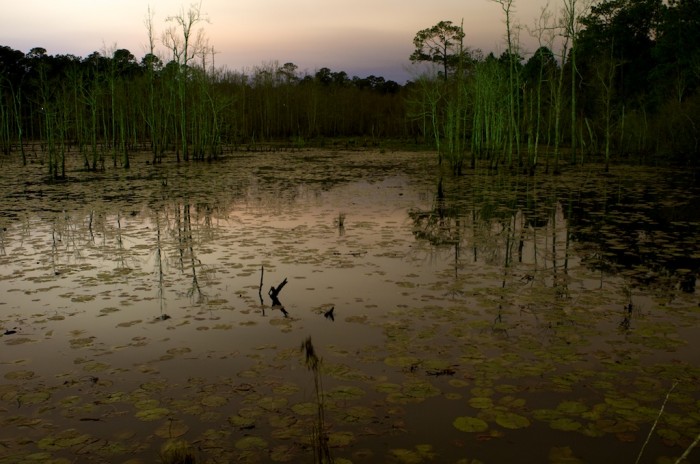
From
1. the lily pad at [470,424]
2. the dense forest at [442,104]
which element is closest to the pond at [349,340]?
the lily pad at [470,424]

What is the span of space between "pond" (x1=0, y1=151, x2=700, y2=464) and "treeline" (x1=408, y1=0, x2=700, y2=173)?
1861cm

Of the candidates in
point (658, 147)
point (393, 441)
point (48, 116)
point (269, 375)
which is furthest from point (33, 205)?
point (658, 147)

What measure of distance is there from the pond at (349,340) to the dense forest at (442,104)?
16.9m

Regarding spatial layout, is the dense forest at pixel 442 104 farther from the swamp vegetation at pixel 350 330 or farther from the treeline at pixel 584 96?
the swamp vegetation at pixel 350 330

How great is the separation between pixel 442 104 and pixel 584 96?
18.7 metres

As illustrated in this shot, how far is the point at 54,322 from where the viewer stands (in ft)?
23.2

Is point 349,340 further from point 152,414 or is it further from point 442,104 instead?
point 442,104

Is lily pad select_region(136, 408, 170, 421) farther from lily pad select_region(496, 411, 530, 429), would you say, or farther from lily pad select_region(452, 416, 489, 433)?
lily pad select_region(496, 411, 530, 429)

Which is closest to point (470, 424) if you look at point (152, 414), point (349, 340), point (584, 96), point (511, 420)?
point (511, 420)

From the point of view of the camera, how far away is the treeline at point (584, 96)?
31.7 m

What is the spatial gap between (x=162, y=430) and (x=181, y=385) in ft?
2.74

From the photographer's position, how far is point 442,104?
5181 centimetres

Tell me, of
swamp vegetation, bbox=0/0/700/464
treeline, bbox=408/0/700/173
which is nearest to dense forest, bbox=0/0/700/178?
treeline, bbox=408/0/700/173

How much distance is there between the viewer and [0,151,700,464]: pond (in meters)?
4.41
